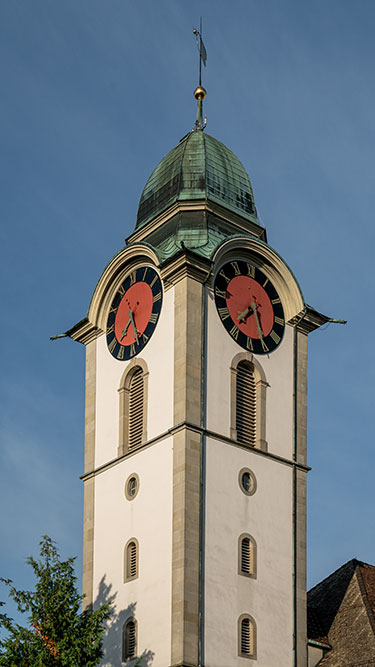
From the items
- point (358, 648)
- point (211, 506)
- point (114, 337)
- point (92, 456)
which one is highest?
point (114, 337)

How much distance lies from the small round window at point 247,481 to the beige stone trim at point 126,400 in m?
2.84

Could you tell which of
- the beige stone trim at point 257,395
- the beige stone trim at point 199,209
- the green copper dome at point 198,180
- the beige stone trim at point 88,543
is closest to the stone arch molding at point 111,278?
the beige stone trim at point 199,209

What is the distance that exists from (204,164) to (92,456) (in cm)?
942

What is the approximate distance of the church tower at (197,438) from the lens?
34.9 m

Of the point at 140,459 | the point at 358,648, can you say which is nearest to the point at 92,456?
the point at 140,459

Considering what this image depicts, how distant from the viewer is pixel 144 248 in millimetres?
39406

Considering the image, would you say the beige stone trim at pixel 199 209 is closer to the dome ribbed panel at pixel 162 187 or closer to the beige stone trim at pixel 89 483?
the dome ribbed panel at pixel 162 187

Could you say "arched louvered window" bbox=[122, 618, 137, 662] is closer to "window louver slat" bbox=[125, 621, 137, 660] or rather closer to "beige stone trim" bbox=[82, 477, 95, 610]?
"window louver slat" bbox=[125, 621, 137, 660]

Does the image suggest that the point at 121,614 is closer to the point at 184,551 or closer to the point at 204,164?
the point at 184,551

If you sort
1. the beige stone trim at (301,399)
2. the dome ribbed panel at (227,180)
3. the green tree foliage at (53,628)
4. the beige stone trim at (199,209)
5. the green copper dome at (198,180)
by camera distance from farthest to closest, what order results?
the dome ribbed panel at (227,180), the green copper dome at (198,180), the beige stone trim at (199,209), the beige stone trim at (301,399), the green tree foliage at (53,628)

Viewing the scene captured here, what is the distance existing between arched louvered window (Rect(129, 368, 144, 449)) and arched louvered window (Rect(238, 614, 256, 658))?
5.60 m

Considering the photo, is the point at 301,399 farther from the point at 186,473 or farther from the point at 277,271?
the point at 186,473

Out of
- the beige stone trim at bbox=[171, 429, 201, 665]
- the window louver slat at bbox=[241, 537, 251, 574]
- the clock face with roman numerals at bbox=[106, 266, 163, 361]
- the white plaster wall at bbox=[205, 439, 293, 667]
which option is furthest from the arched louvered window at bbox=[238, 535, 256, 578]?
the clock face with roman numerals at bbox=[106, 266, 163, 361]

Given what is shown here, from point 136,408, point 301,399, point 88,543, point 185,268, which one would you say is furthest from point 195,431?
point 88,543
